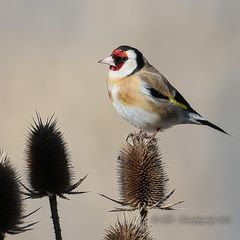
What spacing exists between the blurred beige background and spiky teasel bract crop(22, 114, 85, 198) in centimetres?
353

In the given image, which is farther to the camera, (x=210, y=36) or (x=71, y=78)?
(x=210, y=36)

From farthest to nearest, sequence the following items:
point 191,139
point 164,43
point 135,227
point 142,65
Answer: point 164,43
point 191,139
point 142,65
point 135,227

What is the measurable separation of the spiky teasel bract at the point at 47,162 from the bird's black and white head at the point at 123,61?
113cm

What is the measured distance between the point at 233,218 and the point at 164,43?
2294 mm

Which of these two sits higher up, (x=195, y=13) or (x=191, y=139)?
(x=195, y=13)

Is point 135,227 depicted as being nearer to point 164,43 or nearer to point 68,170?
point 68,170

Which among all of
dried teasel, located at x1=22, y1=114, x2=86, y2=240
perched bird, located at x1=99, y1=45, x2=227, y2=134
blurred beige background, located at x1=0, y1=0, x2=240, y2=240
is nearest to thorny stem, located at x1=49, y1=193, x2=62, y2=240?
dried teasel, located at x1=22, y1=114, x2=86, y2=240

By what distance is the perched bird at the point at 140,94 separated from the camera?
22.4 feet

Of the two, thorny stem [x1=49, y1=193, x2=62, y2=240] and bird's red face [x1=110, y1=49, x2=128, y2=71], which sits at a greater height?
bird's red face [x1=110, y1=49, x2=128, y2=71]

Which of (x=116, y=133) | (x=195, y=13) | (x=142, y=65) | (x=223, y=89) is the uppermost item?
(x=195, y=13)

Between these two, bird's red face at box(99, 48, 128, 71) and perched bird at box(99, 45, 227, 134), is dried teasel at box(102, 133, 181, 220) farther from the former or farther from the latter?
bird's red face at box(99, 48, 128, 71)

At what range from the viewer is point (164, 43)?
11.5 m

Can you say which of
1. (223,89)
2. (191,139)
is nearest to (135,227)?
(191,139)

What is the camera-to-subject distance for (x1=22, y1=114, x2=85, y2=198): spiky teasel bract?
560cm
